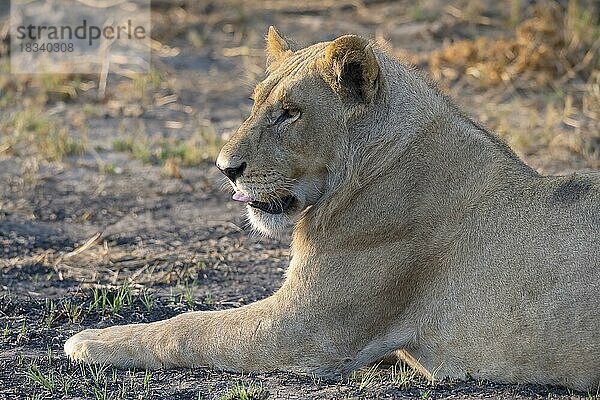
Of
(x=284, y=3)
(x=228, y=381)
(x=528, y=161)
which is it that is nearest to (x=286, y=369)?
(x=228, y=381)

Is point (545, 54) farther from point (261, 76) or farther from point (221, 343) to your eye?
point (221, 343)

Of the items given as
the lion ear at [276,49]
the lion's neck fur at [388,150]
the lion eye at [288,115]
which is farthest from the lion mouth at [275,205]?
the lion ear at [276,49]

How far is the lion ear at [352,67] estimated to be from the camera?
549cm

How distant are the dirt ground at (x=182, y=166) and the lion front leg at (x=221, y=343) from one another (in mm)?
69

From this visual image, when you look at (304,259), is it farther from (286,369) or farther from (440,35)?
(440,35)

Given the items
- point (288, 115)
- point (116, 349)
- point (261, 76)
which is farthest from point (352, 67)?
point (261, 76)

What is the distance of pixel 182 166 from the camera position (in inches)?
393

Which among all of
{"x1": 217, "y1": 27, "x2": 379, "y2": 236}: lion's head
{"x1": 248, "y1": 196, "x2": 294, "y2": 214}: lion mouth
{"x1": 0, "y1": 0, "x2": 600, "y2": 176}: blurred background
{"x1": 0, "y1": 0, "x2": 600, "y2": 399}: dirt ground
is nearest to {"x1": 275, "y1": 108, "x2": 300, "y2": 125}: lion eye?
{"x1": 217, "y1": 27, "x2": 379, "y2": 236}: lion's head

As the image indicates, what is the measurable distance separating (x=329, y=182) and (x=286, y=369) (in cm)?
88

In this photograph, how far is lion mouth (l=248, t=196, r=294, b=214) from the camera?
5.70m

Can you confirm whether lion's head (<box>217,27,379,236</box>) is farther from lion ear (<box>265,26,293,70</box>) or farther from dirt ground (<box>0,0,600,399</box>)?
dirt ground (<box>0,0,600,399</box>)

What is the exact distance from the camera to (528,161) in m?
9.98

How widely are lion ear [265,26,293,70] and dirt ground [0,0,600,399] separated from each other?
0.62 meters

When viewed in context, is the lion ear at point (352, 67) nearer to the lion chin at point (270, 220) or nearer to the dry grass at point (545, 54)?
the lion chin at point (270, 220)
